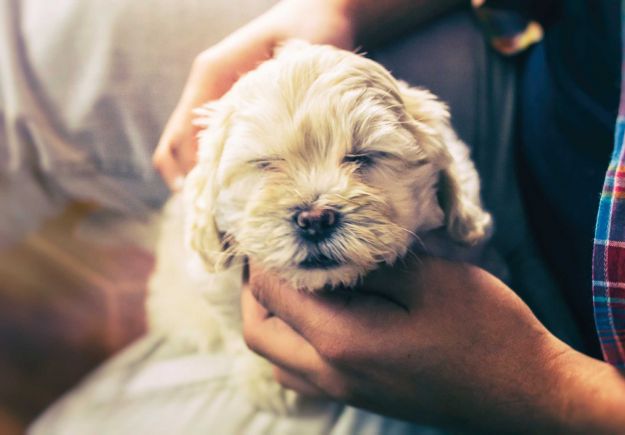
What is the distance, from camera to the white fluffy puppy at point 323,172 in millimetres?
483

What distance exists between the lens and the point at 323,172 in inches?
19.2

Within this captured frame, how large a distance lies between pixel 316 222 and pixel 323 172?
0.05 meters

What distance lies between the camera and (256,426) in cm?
66

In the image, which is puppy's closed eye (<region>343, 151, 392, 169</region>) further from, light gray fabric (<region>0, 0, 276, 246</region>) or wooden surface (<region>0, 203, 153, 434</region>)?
wooden surface (<region>0, 203, 153, 434</region>)

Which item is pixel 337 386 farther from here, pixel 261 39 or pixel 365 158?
pixel 261 39

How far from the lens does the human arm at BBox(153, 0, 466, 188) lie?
0.55 meters

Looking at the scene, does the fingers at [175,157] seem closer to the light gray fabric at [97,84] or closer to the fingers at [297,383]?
the light gray fabric at [97,84]

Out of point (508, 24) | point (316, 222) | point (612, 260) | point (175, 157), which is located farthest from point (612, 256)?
point (175, 157)

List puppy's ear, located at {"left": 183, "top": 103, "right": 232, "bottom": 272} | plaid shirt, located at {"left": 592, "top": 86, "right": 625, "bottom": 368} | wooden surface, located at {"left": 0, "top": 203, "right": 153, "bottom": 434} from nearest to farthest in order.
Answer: plaid shirt, located at {"left": 592, "top": 86, "right": 625, "bottom": 368} < puppy's ear, located at {"left": 183, "top": 103, "right": 232, "bottom": 272} < wooden surface, located at {"left": 0, "top": 203, "right": 153, "bottom": 434}

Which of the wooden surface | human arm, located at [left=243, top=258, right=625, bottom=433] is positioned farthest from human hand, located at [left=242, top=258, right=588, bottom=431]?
the wooden surface

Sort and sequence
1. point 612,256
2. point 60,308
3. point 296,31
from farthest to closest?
point 60,308 < point 296,31 < point 612,256

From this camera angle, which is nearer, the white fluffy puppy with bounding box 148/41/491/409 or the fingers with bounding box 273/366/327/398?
the white fluffy puppy with bounding box 148/41/491/409

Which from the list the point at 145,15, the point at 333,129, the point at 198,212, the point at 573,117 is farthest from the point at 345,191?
the point at 145,15

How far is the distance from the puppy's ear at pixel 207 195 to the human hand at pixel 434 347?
5 centimetres
